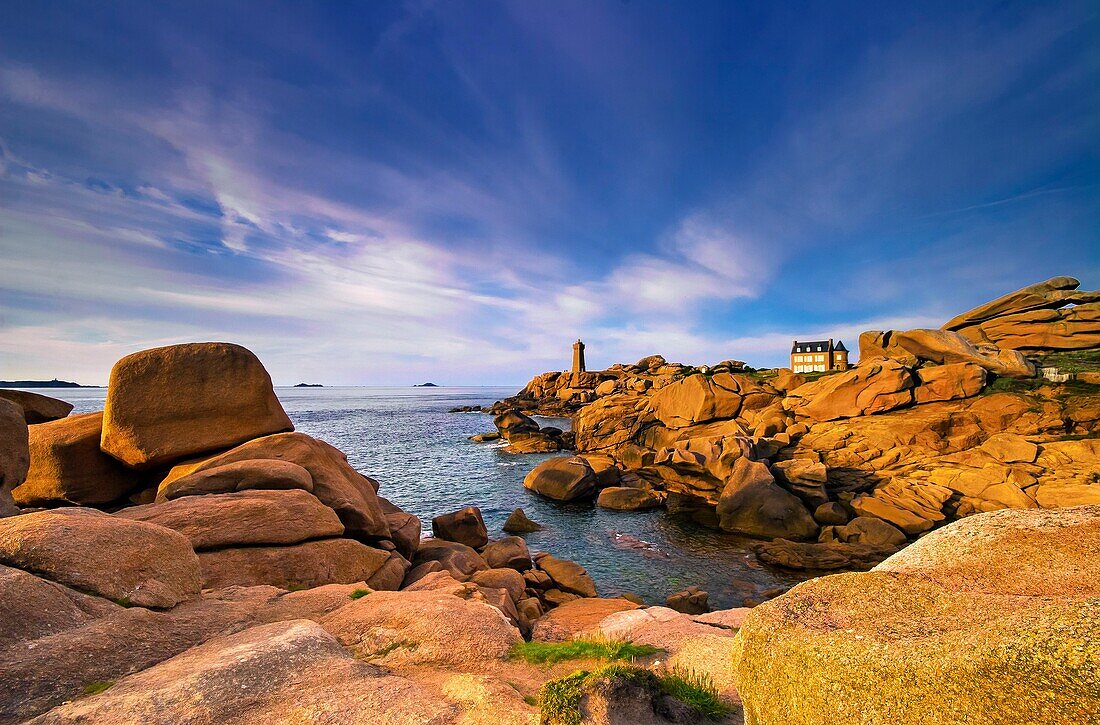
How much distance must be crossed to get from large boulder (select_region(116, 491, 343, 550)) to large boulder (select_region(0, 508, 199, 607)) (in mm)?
2301

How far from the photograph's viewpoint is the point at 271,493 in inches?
500

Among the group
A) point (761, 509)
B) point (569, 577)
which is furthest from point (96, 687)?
point (761, 509)

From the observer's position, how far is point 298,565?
461 inches

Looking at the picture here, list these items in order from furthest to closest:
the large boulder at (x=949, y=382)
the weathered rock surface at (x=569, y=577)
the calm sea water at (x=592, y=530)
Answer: the large boulder at (x=949, y=382), the calm sea water at (x=592, y=530), the weathered rock surface at (x=569, y=577)

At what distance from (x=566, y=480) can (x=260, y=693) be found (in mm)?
29297

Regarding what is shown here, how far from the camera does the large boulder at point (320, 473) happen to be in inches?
571

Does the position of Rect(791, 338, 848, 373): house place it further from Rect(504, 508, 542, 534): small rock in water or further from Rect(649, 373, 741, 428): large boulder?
Rect(504, 508, 542, 534): small rock in water

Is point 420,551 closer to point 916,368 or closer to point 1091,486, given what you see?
point 1091,486

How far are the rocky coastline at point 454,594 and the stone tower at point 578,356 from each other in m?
98.2

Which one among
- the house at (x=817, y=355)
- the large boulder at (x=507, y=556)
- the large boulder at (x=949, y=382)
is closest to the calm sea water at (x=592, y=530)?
the large boulder at (x=507, y=556)

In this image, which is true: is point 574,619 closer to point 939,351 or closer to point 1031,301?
point 939,351

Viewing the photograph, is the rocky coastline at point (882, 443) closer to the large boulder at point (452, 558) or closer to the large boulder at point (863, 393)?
the large boulder at point (863, 393)

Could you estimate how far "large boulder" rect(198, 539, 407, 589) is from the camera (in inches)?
419

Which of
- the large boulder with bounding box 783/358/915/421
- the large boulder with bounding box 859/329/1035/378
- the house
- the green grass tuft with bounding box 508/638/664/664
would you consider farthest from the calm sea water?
the house
